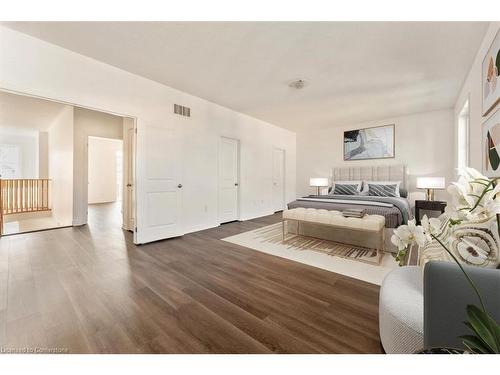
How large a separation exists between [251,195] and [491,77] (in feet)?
13.9

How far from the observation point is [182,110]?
12.4ft

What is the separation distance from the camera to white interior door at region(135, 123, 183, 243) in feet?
10.7

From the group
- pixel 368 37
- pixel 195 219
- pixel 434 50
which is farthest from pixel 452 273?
pixel 195 219

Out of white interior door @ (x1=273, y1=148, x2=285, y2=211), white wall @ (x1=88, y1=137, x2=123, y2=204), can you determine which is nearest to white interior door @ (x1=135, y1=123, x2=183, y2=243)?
white interior door @ (x1=273, y1=148, x2=285, y2=211)

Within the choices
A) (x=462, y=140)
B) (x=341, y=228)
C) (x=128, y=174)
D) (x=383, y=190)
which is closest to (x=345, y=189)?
(x=383, y=190)

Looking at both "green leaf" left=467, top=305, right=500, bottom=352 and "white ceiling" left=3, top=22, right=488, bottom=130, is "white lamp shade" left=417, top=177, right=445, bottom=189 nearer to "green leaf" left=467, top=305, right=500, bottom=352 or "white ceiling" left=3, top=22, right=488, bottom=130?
"white ceiling" left=3, top=22, right=488, bottom=130

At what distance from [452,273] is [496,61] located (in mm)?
2138

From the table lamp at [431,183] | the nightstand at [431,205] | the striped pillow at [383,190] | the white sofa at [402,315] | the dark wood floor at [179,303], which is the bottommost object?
the dark wood floor at [179,303]

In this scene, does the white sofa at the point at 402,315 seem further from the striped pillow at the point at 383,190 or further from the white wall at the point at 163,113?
the striped pillow at the point at 383,190

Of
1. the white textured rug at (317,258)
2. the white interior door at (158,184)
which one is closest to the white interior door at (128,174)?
the white interior door at (158,184)

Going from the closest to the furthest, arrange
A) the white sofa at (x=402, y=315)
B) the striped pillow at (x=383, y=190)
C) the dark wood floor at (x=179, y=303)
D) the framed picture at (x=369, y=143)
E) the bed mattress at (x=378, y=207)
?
the white sofa at (x=402, y=315), the dark wood floor at (x=179, y=303), the bed mattress at (x=378, y=207), the striped pillow at (x=383, y=190), the framed picture at (x=369, y=143)

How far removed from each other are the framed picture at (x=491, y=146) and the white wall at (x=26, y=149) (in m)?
9.65

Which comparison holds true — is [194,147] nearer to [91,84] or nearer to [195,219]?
[195,219]

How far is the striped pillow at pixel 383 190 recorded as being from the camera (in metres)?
4.32
